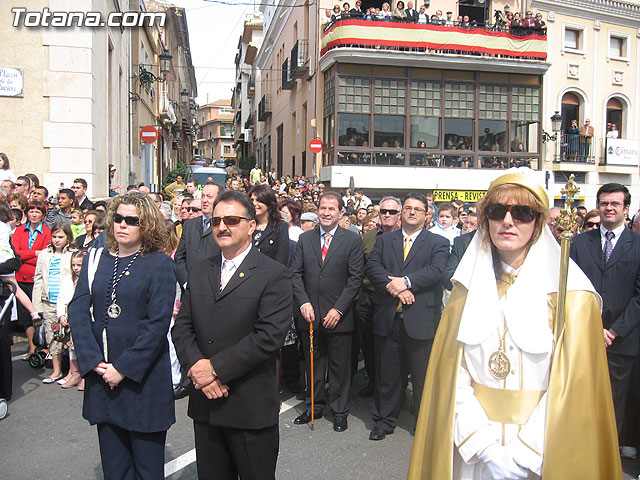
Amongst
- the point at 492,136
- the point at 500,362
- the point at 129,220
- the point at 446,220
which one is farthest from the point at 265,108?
the point at 500,362

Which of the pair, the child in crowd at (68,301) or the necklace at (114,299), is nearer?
the necklace at (114,299)

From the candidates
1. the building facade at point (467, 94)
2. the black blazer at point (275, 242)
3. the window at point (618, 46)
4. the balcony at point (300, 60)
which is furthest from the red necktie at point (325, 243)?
the window at point (618, 46)

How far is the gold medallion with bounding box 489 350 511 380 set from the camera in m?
2.46

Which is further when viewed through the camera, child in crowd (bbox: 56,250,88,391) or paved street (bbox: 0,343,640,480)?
child in crowd (bbox: 56,250,88,391)

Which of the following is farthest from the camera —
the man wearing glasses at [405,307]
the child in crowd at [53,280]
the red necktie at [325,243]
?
the child in crowd at [53,280]

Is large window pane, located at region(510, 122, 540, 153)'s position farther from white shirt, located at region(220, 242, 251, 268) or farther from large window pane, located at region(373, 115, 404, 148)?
white shirt, located at region(220, 242, 251, 268)

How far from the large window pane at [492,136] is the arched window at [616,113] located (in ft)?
22.1

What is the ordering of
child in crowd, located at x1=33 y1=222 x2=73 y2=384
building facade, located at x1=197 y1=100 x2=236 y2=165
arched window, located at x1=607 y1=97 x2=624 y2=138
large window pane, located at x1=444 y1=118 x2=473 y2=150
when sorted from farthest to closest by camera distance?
building facade, located at x1=197 y1=100 x2=236 y2=165
arched window, located at x1=607 y1=97 x2=624 y2=138
large window pane, located at x1=444 y1=118 x2=473 y2=150
child in crowd, located at x1=33 y1=222 x2=73 y2=384

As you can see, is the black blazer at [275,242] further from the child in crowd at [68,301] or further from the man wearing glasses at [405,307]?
the child in crowd at [68,301]

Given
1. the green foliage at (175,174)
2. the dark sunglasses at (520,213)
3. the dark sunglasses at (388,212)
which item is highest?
the green foliage at (175,174)

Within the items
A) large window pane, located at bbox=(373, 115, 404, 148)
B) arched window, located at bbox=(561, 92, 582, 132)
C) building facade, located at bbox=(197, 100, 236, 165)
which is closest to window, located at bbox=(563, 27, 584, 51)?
arched window, located at bbox=(561, 92, 582, 132)

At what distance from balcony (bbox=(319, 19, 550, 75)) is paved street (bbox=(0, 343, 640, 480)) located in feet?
58.9

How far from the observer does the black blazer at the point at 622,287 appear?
4.29 metres

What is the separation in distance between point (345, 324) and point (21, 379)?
3.90 metres
